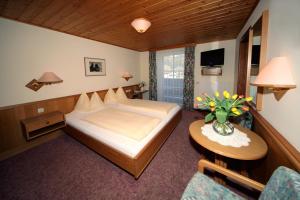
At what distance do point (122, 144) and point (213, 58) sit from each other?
13.2 feet

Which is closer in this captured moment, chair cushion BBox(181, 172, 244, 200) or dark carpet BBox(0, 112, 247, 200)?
chair cushion BBox(181, 172, 244, 200)

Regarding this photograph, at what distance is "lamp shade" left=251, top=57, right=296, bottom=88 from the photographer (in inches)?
42.1

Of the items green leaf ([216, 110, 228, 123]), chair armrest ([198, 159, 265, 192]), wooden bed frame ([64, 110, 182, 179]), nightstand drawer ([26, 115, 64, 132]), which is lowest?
wooden bed frame ([64, 110, 182, 179])

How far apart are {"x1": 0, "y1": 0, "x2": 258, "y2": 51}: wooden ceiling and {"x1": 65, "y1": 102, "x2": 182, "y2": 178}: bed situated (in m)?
2.07

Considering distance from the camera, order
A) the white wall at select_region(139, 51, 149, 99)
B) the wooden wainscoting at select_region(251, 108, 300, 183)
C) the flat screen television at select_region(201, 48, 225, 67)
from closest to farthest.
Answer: the wooden wainscoting at select_region(251, 108, 300, 183) → the flat screen television at select_region(201, 48, 225, 67) → the white wall at select_region(139, 51, 149, 99)

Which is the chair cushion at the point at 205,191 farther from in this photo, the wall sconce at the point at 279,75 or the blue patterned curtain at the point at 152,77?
the blue patterned curtain at the point at 152,77

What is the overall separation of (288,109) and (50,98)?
4160mm

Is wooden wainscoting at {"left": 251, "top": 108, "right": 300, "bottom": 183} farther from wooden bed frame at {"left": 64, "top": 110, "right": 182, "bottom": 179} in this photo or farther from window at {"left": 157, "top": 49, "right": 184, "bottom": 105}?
window at {"left": 157, "top": 49, "right": 184, "bottom": 105}

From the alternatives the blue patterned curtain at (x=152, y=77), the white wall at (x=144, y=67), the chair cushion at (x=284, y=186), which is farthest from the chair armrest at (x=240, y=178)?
the white wall at (x=144, y=67)

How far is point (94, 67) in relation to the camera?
3926 millimetres

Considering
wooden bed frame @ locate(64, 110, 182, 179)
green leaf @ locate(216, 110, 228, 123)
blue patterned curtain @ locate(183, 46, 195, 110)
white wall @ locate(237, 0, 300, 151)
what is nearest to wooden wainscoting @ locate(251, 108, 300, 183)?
white wall @ locate(237, 0, 300, 151)

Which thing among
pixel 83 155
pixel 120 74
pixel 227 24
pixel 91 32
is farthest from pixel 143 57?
pixel 83 155

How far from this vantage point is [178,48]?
4973mm

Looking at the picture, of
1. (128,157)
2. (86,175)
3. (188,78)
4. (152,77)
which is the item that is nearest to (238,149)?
(128,157)
